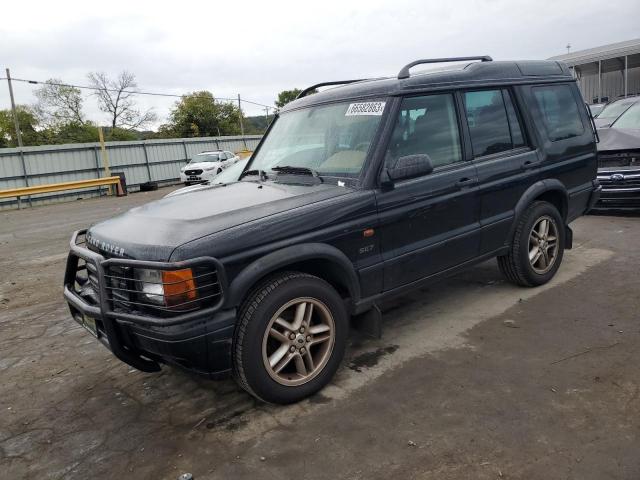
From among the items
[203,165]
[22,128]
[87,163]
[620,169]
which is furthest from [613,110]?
[22,128]

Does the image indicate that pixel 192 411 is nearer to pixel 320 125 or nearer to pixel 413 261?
pixel 413 261

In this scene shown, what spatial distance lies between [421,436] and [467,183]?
2.05 meters

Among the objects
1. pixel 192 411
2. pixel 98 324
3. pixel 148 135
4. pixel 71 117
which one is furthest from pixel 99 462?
pixel 71 117

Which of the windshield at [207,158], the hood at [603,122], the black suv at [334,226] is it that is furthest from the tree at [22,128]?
the black suv at [334,226]

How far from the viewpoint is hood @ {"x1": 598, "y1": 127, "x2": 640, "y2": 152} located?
717 cm

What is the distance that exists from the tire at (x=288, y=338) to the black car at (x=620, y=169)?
5.92 m

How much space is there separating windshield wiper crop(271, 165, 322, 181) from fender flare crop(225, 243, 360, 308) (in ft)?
2.39

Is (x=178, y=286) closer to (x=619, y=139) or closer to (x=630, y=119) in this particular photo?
(x=619, y=139)

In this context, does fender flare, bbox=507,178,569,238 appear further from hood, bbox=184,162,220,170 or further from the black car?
hood, bbox=184,162,220,170

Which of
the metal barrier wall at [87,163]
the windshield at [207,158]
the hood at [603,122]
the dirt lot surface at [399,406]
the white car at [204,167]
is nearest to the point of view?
the dirt lot surface at [399,406]

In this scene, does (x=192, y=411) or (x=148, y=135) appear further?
(x=148, y=135)

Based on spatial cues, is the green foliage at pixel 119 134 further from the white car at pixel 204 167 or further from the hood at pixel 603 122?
the hood at pixel 603 122

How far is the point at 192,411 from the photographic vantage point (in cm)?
317

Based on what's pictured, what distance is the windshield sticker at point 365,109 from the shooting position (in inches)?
141
